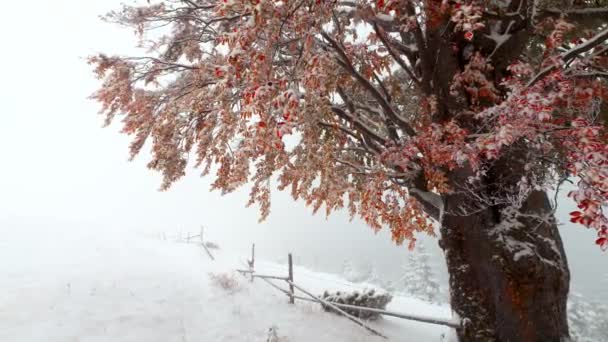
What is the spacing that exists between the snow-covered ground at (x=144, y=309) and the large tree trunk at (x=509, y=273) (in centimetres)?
347

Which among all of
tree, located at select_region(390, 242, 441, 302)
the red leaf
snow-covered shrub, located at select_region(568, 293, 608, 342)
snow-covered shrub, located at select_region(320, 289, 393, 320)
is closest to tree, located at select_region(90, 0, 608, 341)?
the red leaf

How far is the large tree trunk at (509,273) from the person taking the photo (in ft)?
17.1

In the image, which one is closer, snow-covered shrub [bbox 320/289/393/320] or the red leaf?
the red leaf

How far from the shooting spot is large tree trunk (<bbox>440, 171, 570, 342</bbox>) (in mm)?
5203

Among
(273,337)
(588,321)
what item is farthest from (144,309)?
(588,321)

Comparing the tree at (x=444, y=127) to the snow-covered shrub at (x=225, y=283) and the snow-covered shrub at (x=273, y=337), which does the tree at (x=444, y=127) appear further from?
the snow-covered shrub at (x=225, y=283)

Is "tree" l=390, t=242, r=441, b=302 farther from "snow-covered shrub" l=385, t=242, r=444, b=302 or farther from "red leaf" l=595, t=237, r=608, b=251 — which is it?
"red leaf" l=595, t=237, r=608, b=251

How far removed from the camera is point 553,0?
5.19m

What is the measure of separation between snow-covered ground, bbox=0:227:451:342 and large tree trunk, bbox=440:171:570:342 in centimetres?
347

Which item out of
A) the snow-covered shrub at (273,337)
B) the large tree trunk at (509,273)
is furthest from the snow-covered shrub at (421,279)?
the large tree trunk at (509,273)

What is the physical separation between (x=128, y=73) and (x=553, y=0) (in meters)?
6.75


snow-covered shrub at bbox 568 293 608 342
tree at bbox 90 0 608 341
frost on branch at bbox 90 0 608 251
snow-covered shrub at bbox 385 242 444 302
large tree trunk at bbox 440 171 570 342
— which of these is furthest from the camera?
snow-covered shrub at bbox 385 242 444 302

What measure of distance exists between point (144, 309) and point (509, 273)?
302 inches

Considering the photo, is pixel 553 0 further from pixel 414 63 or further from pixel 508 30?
pixel 414 63
